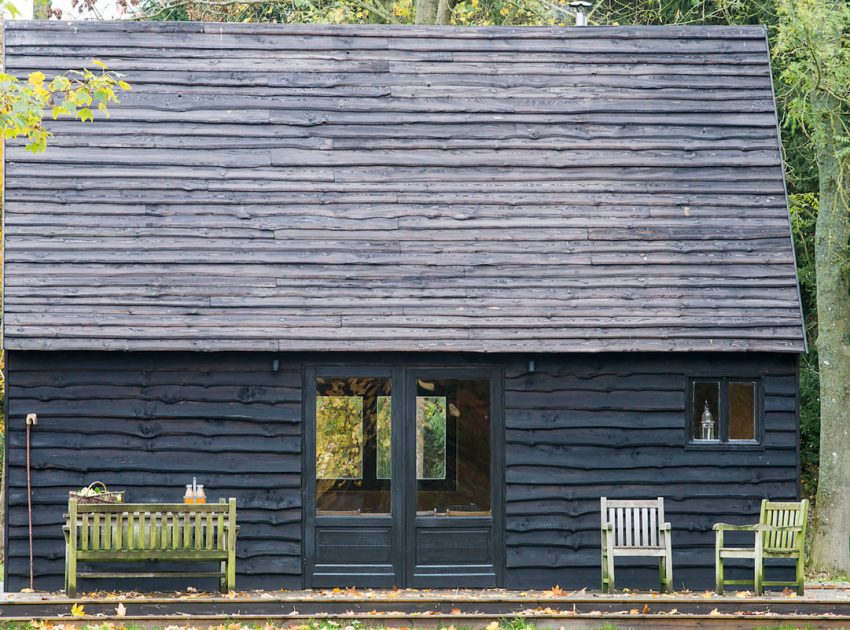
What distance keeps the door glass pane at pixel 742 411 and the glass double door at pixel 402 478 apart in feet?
7.69

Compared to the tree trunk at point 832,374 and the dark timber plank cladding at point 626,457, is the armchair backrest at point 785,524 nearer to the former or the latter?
the dark timber plank cladding at point 626,457

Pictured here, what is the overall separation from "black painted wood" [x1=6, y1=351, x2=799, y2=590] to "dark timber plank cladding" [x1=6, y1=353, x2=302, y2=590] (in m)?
0.01

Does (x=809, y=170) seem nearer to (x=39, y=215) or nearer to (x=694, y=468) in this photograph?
(x=694, y=468)

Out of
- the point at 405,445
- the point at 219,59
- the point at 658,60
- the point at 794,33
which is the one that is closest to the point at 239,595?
the point at 405,445

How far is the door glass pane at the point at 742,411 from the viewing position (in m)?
12.8

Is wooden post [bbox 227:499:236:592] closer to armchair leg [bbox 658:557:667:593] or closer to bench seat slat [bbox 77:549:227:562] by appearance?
bench seat slat [bbox 77:549:227:562]

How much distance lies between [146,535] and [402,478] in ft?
8.21

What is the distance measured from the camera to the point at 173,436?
12555 millimetres

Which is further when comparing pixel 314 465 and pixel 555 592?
pixel 314 465

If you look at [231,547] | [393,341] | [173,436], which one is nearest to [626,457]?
[393,341]

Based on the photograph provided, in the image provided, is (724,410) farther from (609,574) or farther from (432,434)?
(432,434)

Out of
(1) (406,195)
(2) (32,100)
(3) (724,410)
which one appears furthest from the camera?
(1) (406,195)

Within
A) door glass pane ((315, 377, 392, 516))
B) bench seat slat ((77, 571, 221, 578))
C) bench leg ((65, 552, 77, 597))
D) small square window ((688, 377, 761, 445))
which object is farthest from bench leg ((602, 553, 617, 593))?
bench leg ((65, 552, 77, 597))

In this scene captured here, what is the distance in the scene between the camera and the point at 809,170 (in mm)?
20203
